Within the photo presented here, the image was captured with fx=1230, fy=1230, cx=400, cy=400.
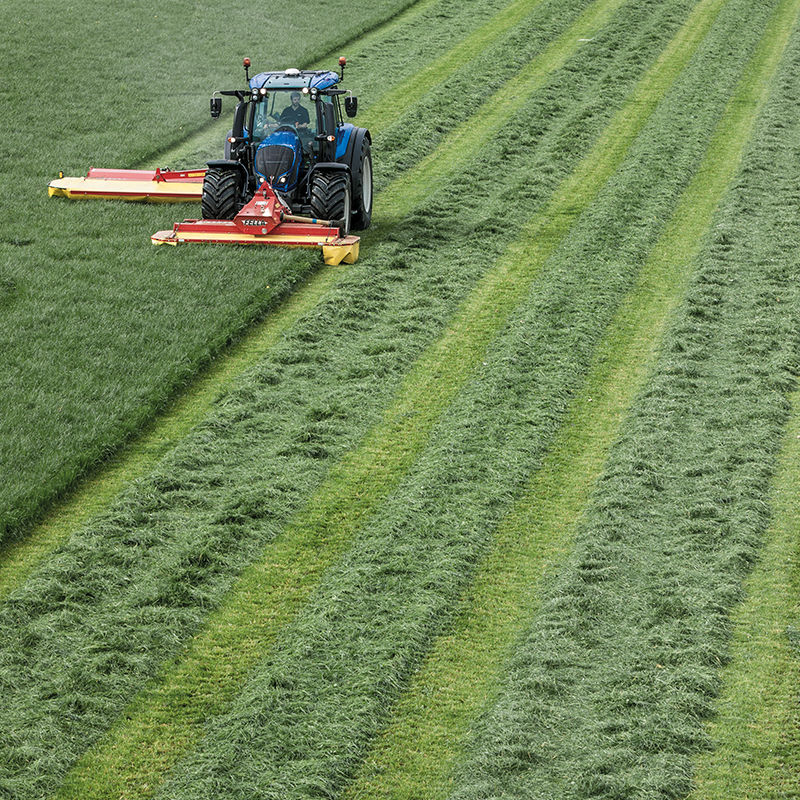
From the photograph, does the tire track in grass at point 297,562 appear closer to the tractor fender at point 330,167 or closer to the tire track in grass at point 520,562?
the tire track in grass at point 520,562

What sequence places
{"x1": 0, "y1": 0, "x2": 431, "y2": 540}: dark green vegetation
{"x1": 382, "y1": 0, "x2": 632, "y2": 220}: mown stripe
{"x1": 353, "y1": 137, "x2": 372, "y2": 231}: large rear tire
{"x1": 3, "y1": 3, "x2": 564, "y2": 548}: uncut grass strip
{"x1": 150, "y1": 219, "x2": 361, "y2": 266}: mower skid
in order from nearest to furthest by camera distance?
1. {"x1": 3, "y1": 3, "x2": 564, "y2": 548}: uncut grass strip
2. {"x1": 0, "y1": 0, "x2": 431, "y2": 540}: dark green vegetation
3. {"x1": 150, "y1": 219, "x2": 361, "y2": 266}: mower skid
4. {"x1": 353, "y1": 137, "x2": 372, "y2": 231}: large rear tire
5. {"x1": 382, "y1": 0, "x2": 632, "y2": 220}: mown stripe

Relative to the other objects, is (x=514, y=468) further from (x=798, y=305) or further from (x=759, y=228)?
(x=759, y=228)

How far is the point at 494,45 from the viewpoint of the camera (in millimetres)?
25859

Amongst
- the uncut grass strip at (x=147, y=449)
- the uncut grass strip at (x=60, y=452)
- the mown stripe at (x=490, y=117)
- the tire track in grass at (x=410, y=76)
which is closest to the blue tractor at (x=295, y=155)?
the mown stripe at (x=490, y=117)

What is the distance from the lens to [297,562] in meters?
8.60

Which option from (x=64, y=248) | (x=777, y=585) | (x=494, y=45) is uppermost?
(x=494, y=45)

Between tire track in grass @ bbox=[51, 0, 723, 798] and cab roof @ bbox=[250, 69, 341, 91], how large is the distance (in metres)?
3.25

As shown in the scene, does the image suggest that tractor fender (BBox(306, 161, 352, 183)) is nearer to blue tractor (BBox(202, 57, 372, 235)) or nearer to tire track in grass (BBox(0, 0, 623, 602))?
blue tractor (BBox(202, 57, 372, 235))

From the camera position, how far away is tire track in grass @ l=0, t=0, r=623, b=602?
28.5 ft

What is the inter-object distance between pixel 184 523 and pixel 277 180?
7.18 m

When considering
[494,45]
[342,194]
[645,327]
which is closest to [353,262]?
[342,194]

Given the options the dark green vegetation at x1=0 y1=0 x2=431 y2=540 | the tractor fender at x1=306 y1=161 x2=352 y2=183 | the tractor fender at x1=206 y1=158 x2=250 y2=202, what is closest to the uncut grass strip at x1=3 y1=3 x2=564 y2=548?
the dark green vegetation at x1=0 y1=0 x2=431 y2=540

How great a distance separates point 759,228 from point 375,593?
381 inches

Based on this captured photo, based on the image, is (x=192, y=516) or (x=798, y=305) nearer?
(x=192, y=516)
